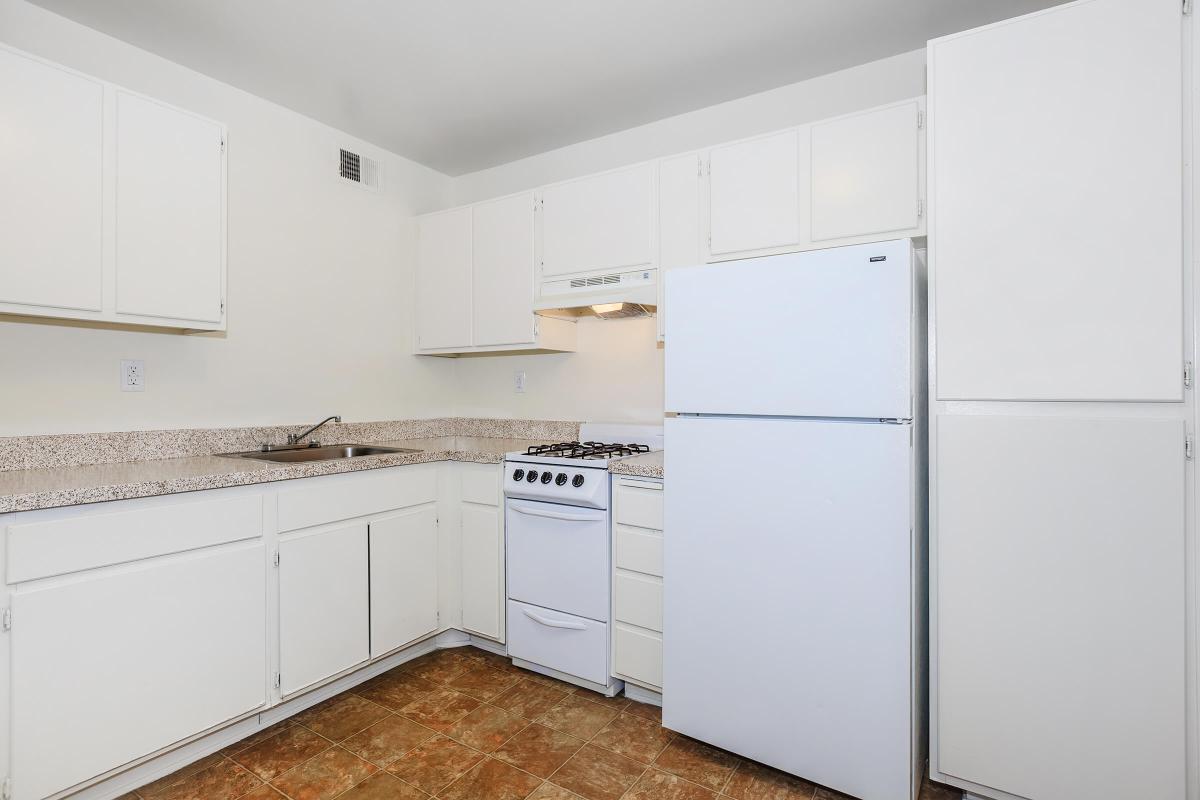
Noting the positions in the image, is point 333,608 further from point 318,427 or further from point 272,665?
point 318,427

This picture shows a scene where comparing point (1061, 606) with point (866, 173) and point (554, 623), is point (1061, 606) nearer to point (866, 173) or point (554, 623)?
point (866, 173)

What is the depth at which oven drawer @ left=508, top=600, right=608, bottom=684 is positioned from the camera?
2.42 meters

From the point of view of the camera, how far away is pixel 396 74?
2605 millimetres

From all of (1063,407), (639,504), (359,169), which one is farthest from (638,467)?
(359,169)

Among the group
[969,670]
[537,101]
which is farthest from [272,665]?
→ [537,101]

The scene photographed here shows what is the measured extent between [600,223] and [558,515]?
1366mm

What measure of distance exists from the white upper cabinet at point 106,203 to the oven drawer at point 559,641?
5.67 feet

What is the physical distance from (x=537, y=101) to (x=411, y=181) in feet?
3.57

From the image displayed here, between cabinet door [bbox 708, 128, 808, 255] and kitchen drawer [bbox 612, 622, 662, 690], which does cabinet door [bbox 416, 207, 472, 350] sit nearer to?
cabinet door [bbox 708, 128, 808, 255]

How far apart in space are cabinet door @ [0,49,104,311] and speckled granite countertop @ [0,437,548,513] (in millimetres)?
570

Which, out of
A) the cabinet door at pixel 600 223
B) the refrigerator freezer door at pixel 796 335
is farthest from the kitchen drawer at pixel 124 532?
the cabinet door at pixel 600 223

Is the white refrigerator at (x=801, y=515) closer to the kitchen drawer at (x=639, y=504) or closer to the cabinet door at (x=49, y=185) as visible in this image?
the kitchen drawer at (x=639, y=504)

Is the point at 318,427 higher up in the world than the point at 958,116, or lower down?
lower down

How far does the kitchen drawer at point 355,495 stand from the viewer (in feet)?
7.22
